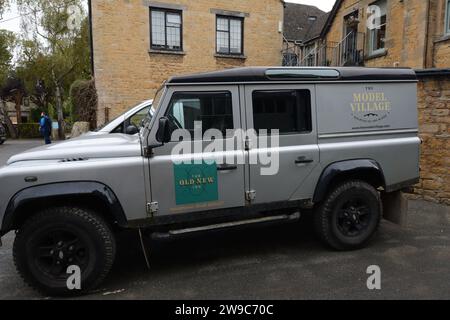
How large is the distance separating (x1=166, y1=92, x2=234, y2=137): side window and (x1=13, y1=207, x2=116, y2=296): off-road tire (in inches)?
50.5

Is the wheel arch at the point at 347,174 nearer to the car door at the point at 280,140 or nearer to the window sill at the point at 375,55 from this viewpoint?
the car door at the point at 280,140

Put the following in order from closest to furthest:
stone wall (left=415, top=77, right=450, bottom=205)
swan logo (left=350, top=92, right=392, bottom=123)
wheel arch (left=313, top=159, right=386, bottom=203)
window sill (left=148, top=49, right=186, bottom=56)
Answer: wheel arch (left=313, top=159, right=386, bottom=203), swan logo (left=350, top=92, right=392, bottom=123), stone wall (left=415, top=77, right=450, bottom=205), window sill (left=148, top=49, right=186, bottom=56)

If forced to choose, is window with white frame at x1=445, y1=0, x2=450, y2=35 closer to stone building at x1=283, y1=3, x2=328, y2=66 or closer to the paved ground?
the paved ground

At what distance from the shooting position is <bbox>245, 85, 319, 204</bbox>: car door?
13.0ft

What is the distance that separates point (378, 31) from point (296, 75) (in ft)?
39.1

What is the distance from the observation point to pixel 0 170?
3271mm

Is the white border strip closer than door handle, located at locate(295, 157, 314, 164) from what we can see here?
No

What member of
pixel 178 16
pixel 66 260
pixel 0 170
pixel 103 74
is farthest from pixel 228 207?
pixel 178 16

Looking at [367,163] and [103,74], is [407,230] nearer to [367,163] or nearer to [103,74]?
[367,163]

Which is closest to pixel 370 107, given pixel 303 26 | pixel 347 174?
pixel 347 174

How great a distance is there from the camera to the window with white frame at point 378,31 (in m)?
13.5

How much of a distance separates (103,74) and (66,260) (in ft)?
37.6

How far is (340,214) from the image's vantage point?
441cm

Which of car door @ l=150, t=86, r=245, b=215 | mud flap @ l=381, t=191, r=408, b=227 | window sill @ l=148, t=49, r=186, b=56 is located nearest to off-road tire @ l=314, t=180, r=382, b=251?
mud flap @ l=381, t=191, r=408, b=227
